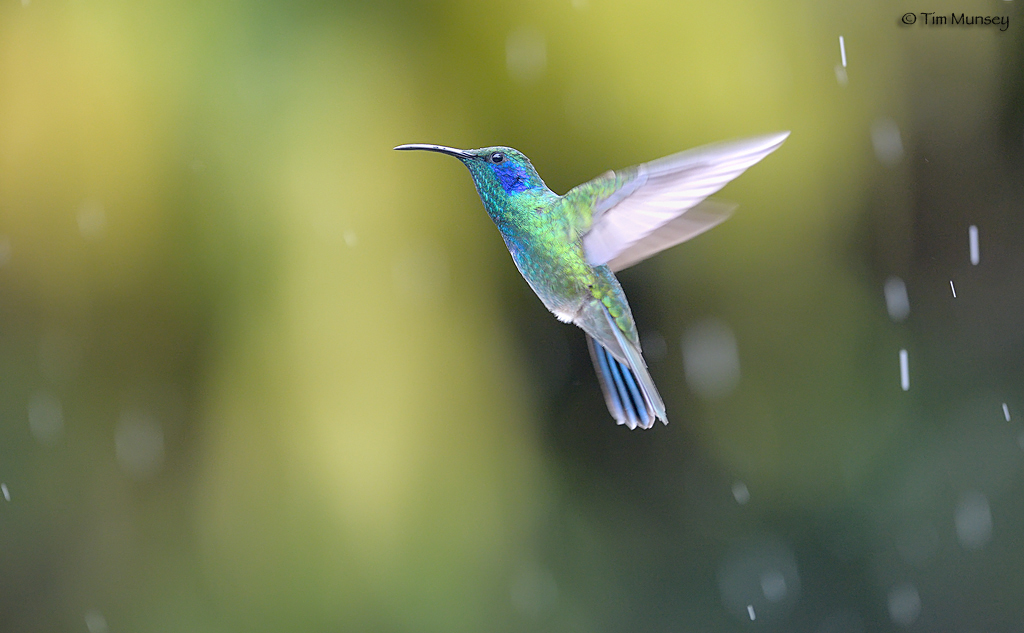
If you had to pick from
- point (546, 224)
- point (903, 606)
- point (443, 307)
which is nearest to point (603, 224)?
point (546, 224)

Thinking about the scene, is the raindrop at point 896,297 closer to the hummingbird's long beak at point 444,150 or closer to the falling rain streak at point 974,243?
the falling rain streak at point 974,243

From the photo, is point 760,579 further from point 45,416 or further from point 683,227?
point 45,416

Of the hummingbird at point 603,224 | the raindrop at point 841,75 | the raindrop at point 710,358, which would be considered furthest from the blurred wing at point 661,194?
the raindrop at point 841,75

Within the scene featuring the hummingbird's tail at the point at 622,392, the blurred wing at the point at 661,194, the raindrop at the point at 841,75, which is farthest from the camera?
the raindrop at the point at 841,75

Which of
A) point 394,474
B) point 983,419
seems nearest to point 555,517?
point 394,474

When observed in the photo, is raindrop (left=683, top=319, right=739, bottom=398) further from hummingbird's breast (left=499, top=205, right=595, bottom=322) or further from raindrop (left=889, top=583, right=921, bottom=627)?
hummingbird's breast (left=499, top=205, right=595, bottom=322)

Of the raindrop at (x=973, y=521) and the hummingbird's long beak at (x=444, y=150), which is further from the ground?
the hummingbird's long beak at (x=444, y=150)

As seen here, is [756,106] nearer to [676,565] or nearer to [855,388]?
[855,388]
